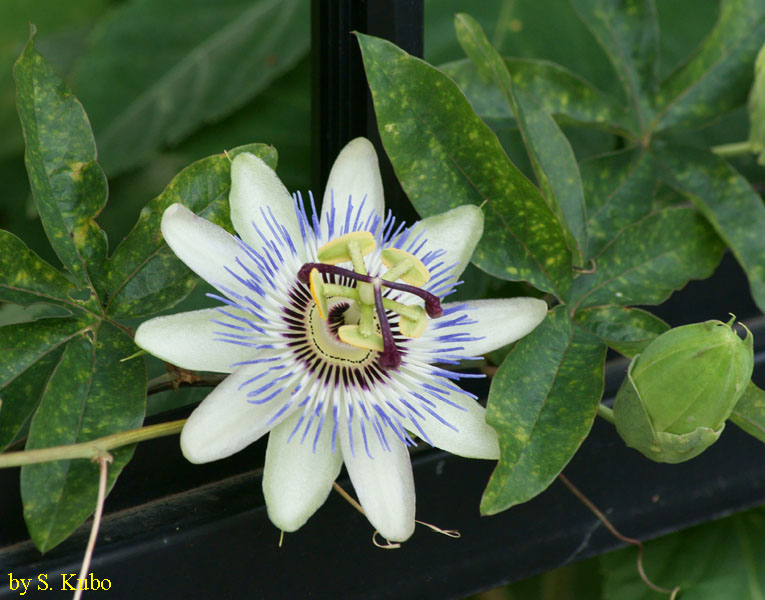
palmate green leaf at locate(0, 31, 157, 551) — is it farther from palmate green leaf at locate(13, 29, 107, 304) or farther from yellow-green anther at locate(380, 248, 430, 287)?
yellow-green anther at locate(380, 248, 430, 287)

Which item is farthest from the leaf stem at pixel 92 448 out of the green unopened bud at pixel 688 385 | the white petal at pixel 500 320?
the green unopened bud at pixel 688 385

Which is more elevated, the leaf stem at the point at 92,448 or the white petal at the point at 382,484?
the leaf stem at the point at 92,448

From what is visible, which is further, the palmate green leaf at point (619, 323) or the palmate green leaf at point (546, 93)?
the palmate green leaf at point (546, 93)

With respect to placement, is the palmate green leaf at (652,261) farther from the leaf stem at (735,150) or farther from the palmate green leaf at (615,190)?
the leaf stem at (735,150)

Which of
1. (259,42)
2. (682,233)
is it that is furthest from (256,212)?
(259,42)

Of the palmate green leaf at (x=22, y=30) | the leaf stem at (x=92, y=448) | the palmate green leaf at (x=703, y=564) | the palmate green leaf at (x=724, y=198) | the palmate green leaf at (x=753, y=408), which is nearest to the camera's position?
the leaf stem at (x=92, y=448)

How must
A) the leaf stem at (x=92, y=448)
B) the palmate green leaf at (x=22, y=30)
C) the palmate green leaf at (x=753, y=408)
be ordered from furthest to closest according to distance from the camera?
1. the palmate green leaf at (x=22, y=30)
2. the palmate green leaf at (x=753, y=408)
3. the leaf stem at (x=92, y=448)

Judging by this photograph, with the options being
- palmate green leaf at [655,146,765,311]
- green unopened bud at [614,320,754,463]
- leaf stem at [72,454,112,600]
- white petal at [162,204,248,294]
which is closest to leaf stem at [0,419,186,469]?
leaf stem at [72,454,112,600]
